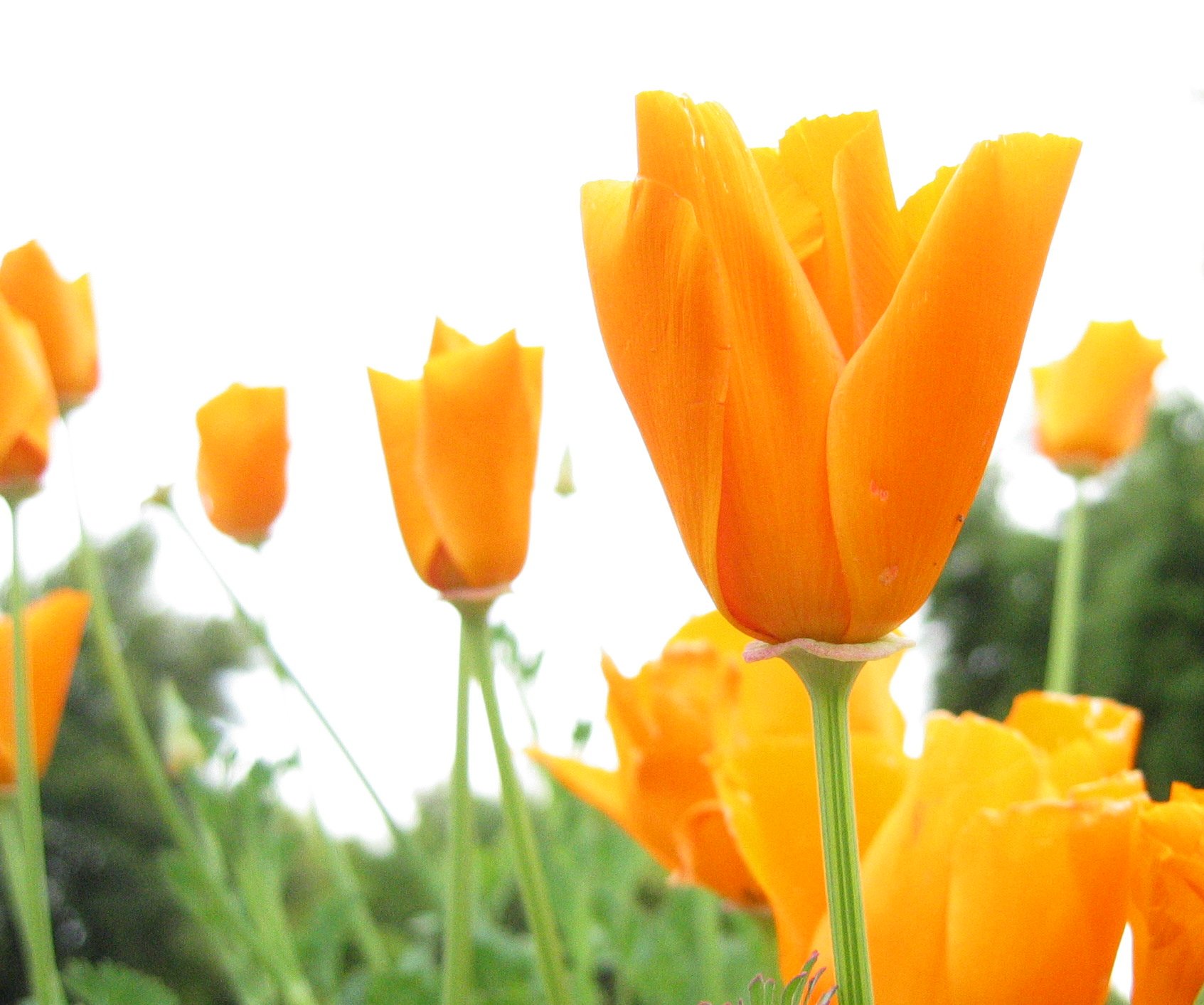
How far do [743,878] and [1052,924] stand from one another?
0.10m

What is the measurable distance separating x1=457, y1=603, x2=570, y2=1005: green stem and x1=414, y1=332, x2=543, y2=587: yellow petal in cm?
1

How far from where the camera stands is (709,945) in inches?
17.8

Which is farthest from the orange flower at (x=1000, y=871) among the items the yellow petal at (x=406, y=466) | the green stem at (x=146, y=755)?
the green stem at (x=146, y=755)

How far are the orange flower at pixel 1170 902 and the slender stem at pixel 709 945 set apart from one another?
26 cm

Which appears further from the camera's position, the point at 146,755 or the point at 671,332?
the point at 146,755

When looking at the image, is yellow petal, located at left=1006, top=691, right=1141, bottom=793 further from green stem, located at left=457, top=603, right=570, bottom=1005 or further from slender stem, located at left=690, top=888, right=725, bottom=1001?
slender stem, located at left=690, top=888, right=725, bottom=1001

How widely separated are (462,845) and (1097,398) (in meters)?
0.31

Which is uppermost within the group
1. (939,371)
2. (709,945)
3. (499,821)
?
(939,371)

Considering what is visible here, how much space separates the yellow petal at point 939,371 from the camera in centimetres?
15

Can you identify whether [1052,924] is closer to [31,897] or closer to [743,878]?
[743,878]

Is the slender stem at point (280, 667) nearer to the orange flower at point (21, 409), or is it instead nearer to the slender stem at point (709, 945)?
the orange flower at point (21, 409)

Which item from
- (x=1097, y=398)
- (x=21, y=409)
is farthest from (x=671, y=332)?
(x=1097, y=398)

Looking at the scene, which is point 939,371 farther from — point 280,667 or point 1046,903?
point 280,667

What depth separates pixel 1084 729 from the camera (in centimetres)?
23
